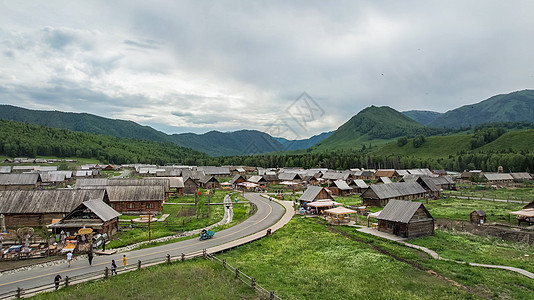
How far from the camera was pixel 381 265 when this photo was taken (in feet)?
88.3

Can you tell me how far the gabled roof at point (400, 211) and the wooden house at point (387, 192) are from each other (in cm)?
2172

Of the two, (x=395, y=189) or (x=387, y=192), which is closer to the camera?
(x=387, y=192)

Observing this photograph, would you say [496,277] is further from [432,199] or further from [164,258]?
[432,199]

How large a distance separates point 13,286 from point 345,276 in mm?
24580

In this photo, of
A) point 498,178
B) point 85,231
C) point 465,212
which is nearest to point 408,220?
point 465,212

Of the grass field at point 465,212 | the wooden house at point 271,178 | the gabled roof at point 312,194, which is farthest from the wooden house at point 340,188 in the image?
the wooden house at point 271,178

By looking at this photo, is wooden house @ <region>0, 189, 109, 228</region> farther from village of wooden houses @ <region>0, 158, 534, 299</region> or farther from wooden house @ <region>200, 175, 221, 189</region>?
wooden house @ <region>200, 175, 221, 189</region>

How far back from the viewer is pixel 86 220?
36031mm

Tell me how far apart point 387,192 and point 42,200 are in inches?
2433

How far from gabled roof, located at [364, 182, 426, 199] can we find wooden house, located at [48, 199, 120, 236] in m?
49.7

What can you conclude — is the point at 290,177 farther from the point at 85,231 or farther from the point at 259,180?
the point at 85,231

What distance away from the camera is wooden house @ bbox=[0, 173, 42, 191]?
83.5m

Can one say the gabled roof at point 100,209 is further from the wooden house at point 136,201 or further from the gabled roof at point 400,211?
the gabled roof at point 400,211

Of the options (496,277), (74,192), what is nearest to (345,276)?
(496,277)
